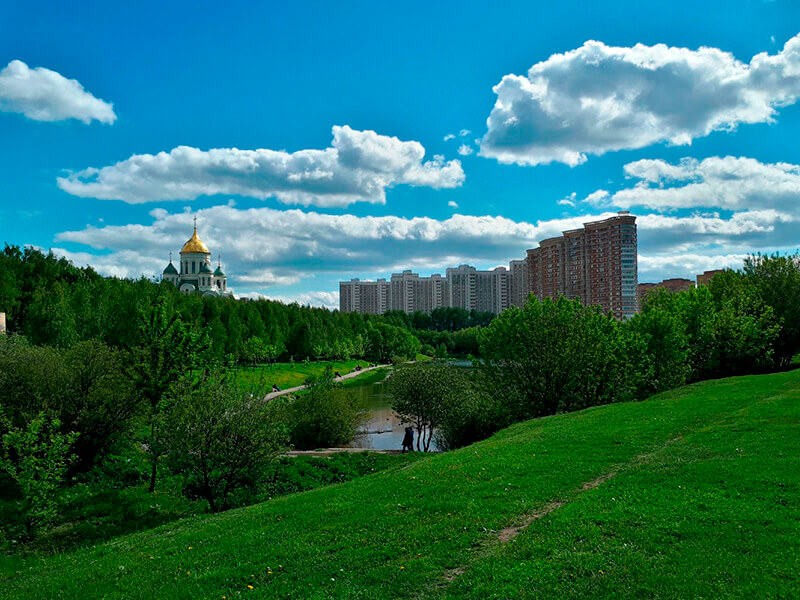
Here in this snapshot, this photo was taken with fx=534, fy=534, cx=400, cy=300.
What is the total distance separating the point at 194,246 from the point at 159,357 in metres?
133

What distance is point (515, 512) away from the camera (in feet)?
41.2

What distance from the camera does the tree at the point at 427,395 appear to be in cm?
3644

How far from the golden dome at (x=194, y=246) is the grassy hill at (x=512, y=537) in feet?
477

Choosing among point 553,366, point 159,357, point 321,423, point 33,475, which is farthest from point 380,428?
point 33,475

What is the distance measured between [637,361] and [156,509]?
3129 cm

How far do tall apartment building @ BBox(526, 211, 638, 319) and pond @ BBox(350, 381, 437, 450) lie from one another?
65.8 m

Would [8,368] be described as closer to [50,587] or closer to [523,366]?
[50,587]

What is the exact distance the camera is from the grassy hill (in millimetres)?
9164

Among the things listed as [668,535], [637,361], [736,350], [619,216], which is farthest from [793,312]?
[619,216]

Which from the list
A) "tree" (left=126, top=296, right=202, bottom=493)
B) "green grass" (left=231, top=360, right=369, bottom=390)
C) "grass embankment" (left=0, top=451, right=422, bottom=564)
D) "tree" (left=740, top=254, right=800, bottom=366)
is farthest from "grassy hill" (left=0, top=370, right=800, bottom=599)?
"green grass" (left=231, top=360, right=369, bottom=390)

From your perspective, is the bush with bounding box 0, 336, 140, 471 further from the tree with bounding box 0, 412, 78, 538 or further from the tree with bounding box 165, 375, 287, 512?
the tree with bounding box 165, 375, 287, 512

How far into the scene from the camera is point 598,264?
412 feet

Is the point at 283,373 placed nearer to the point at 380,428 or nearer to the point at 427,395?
the point at 380,428

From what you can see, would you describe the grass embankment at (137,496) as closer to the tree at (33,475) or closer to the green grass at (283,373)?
the tree at (33,475)
